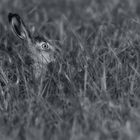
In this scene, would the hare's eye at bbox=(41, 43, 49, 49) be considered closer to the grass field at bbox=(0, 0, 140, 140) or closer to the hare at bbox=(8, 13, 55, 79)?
the hare at bbox=(8, 13, 55, 79)

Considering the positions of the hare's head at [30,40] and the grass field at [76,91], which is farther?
the hare's head at [30,40]

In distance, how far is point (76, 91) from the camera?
3.75 m

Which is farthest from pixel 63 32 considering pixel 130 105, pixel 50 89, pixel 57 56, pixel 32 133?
pixel 32 133

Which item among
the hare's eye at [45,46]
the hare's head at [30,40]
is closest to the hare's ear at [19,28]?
the hare's head at [30,40]

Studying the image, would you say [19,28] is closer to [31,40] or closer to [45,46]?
[31,40]

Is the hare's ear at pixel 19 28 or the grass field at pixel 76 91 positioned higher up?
the hare's ear at pixel 19 28

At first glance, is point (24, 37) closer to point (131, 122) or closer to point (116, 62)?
point (116, 62)

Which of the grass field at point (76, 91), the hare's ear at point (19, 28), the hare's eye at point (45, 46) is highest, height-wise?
the hare's ear at point (19, 28)

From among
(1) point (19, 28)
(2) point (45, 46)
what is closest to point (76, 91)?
(2) point (45, 46)

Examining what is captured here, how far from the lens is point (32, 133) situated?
10.1 feet

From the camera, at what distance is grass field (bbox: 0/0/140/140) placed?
3.20 metres

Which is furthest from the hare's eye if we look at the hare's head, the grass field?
the grass field

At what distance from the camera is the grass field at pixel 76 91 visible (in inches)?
126

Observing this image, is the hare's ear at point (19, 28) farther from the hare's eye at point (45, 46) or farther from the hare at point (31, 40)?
the hare's eye at point (45, 46)
